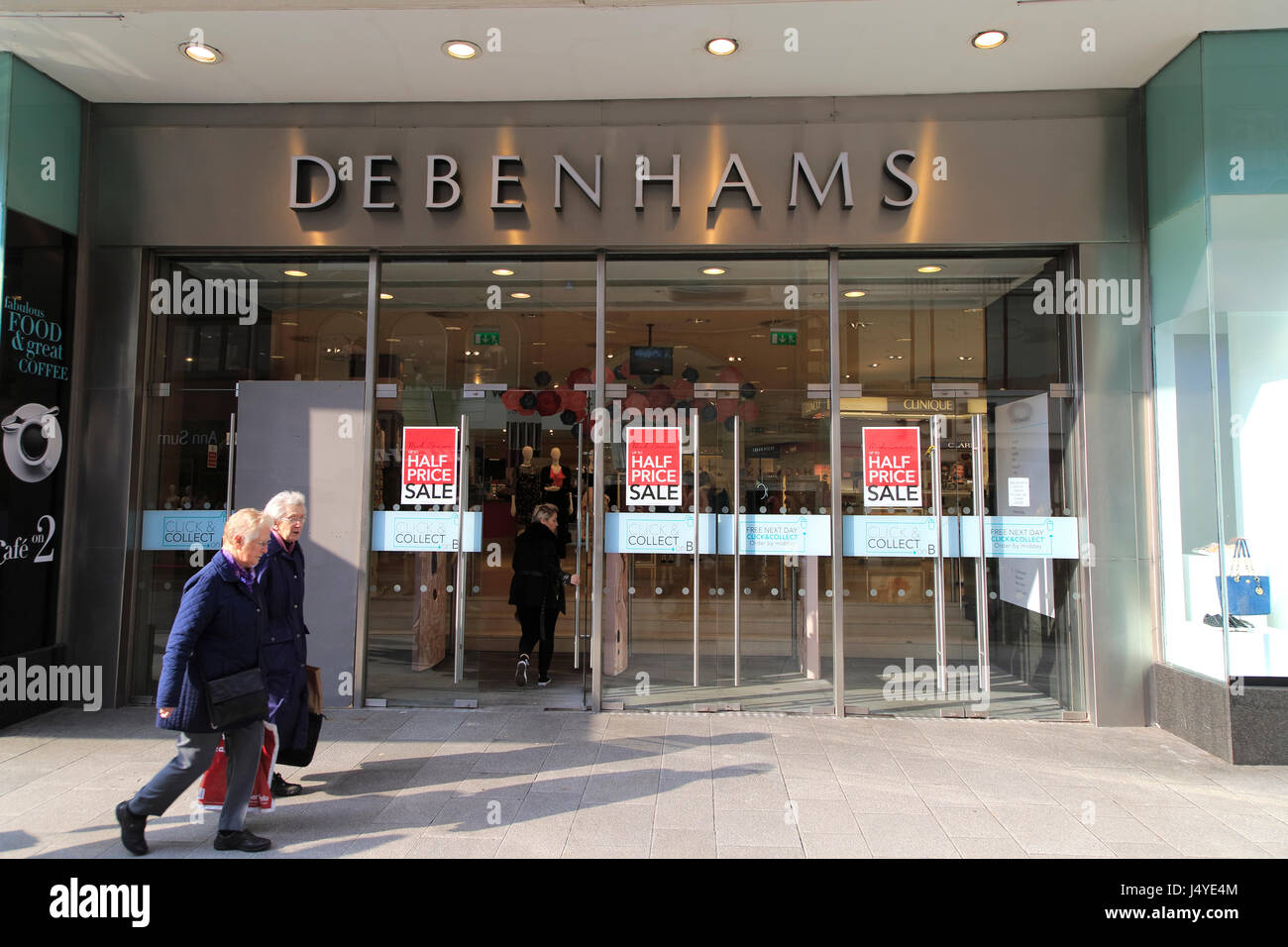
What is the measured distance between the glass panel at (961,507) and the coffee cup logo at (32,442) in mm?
6027

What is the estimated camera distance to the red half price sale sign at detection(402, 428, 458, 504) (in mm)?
6559

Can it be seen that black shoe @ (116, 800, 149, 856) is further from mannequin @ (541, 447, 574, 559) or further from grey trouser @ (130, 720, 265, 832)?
mannequin @ (541, 447, 574, 559)

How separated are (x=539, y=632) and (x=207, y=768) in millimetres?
3181

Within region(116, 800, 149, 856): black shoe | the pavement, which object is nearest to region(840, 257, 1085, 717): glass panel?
the pavement

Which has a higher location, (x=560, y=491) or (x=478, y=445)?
(x=478, y=445)

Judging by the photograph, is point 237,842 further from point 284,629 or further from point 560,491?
point 560,491

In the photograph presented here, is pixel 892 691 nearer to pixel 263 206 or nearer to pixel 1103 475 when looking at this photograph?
pixel 1103 475

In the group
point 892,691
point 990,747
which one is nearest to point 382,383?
point 892,691

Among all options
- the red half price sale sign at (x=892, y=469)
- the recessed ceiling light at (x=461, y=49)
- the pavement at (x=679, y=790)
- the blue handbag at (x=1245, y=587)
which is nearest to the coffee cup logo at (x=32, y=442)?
the pavement at (x=679, y=790)

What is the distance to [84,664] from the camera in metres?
6.32

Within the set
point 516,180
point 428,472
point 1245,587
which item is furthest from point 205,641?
point 1245,587

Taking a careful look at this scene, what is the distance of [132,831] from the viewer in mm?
3740

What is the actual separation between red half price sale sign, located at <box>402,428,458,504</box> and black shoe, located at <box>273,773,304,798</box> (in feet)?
8.18
